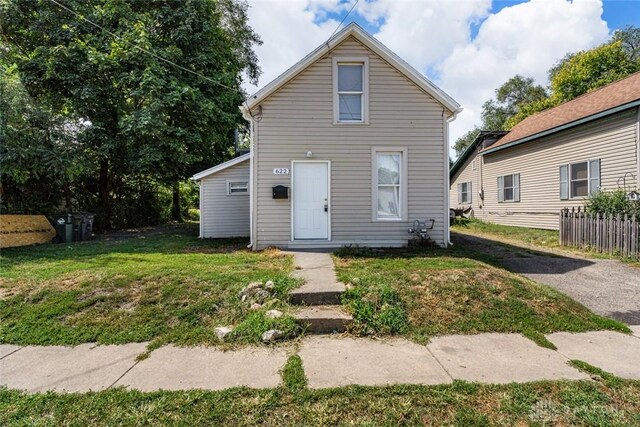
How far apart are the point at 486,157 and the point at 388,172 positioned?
11.1m

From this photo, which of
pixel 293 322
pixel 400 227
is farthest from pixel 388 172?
pixel 293 322

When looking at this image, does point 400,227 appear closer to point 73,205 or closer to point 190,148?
point 190,148

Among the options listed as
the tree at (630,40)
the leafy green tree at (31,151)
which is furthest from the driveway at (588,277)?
the tree at (630,40)

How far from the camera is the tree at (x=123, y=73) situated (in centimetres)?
1160

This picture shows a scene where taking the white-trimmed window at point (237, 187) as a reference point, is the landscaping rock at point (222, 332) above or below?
below

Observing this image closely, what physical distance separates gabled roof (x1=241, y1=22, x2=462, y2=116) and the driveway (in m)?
4.06

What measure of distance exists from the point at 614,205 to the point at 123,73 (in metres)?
15.9

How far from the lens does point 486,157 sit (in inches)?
660

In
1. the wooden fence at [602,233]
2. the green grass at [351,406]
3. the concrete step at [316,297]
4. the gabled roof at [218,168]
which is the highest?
the gabled roof at [218,168]

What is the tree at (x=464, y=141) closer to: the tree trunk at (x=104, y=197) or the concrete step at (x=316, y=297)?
the tree trunk at (x=104, y=197)

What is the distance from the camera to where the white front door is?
321 inches

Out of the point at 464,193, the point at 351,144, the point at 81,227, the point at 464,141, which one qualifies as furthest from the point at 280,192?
the point at 464,141

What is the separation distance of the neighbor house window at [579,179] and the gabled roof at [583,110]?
1428mm

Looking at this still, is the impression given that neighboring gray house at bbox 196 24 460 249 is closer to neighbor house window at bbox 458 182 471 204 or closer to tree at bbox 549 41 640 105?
neighbor house window at bbox 458 182 471 204
